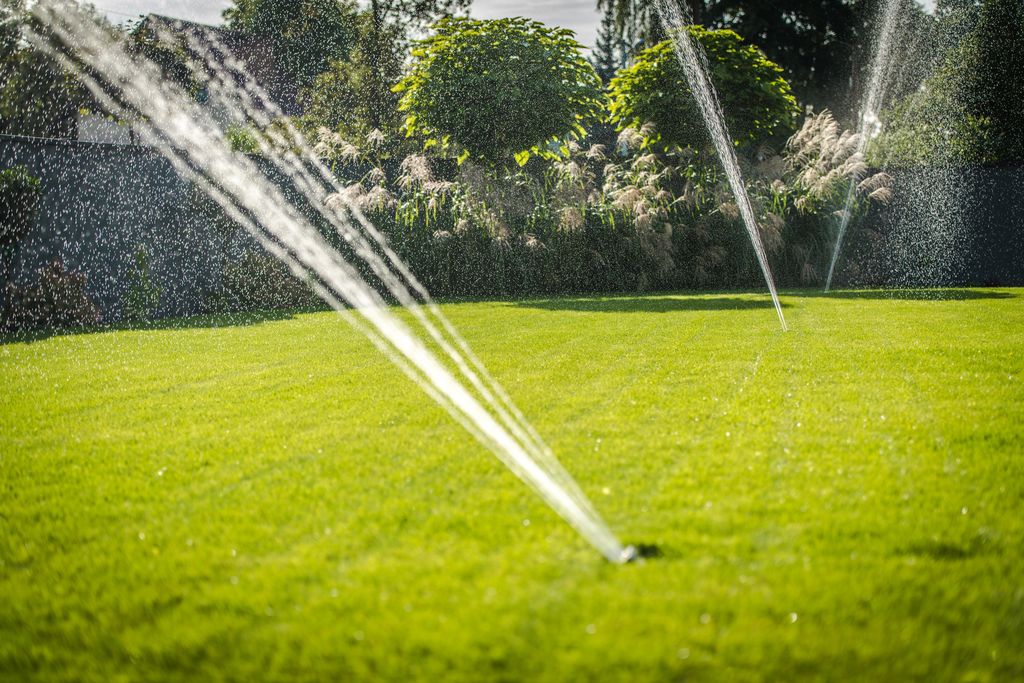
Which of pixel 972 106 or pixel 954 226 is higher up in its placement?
pixel 972 106

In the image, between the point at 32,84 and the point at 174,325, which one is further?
the point at 32,84

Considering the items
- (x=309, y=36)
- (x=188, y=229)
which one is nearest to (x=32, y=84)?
(x=309, y=36)

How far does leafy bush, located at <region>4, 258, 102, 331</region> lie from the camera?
30.1ft

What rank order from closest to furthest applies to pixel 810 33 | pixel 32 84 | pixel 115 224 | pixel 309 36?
pixel 115 224, pixel 32 84, pixel 810 33, pixel 309 36

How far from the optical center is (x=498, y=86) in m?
12.1

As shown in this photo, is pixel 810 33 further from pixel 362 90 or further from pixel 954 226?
pixel 362 90

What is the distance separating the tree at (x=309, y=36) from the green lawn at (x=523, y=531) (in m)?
25.0

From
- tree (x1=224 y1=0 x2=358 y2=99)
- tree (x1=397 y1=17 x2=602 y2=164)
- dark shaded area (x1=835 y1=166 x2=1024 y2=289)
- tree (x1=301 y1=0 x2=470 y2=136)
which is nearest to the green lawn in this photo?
tree (x1=397 y1=17 x2=602 y2=164)

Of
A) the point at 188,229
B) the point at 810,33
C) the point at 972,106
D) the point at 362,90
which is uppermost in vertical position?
the point at 810,33

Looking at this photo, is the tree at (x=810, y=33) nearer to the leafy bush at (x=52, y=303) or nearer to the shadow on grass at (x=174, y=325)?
the shadow on grass at (x=174, y=325)

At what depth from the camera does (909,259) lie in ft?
43.1

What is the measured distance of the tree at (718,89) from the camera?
13.6 meters

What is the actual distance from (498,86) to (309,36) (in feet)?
61.4

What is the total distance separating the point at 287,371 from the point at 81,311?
18.6ft
